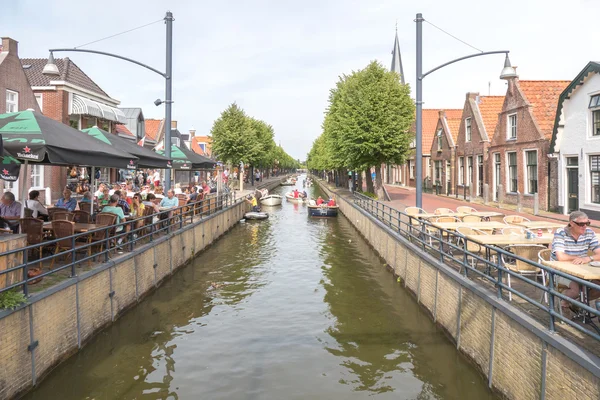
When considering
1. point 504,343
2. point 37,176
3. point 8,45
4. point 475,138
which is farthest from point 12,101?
point 475,138

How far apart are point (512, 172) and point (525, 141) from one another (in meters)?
2.33

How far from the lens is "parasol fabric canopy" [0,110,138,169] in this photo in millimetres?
7828

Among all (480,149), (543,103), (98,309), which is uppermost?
(543,103)

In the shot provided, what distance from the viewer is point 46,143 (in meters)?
7.86

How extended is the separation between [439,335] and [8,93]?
22.7m

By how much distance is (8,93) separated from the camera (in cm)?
2253

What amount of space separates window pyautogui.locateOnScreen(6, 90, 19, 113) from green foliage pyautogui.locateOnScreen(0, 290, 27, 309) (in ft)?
64.5

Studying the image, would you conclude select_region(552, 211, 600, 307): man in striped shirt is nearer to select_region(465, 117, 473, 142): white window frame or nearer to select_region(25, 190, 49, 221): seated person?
select_region(25, 190, 49, 221): seated person

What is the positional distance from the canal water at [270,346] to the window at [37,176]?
46.1ft

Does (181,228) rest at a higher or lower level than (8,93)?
lower

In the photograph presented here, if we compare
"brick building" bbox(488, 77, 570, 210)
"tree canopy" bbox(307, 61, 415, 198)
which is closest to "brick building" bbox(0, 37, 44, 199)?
"tree canopy" bbox(307, 61, 415, 198)

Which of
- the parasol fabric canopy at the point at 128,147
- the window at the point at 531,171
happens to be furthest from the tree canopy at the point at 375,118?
the parasol fabric canopy at the point at 128,147

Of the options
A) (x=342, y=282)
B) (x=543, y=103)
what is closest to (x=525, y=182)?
(x=543, y=103)

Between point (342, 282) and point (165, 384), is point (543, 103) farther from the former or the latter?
point (165, 384)
